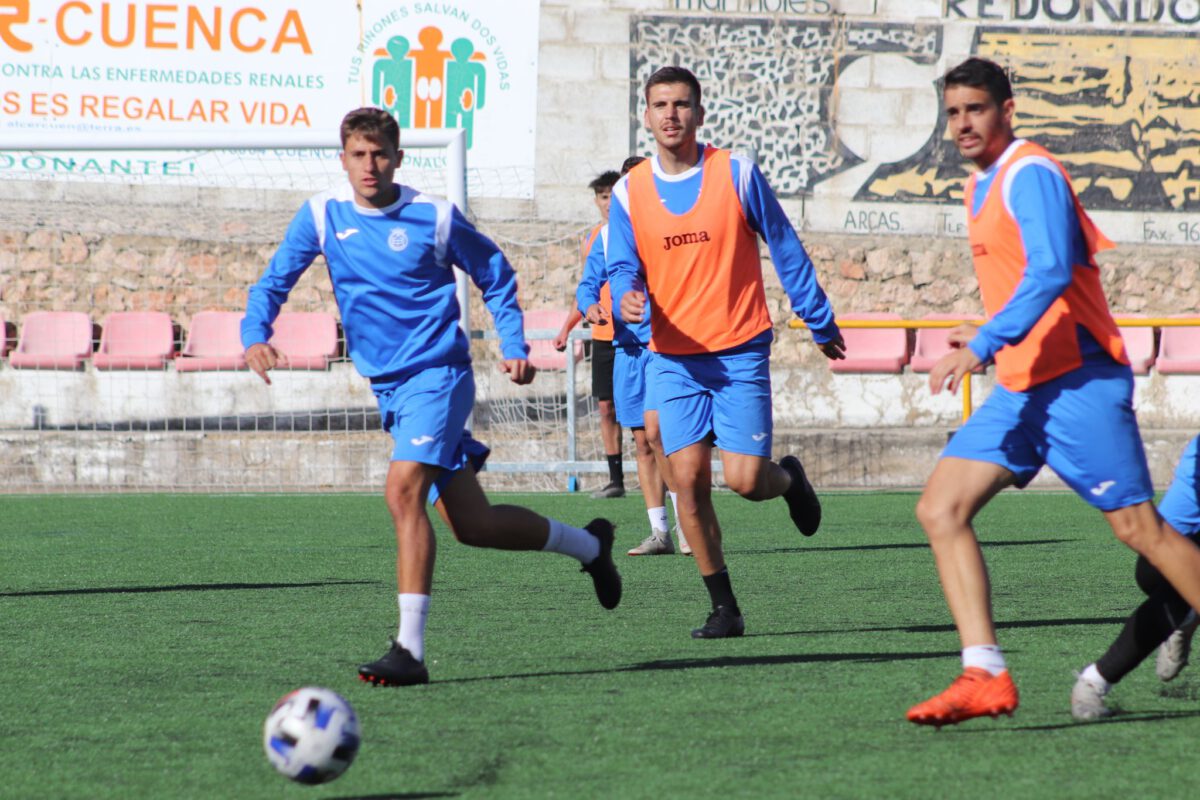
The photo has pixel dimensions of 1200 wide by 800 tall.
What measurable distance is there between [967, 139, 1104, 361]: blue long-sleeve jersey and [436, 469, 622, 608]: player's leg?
193 cm

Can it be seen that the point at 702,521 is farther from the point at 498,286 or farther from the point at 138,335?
the point at 138,335

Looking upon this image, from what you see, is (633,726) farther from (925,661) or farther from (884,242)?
(884,242)

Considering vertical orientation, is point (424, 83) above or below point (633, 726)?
above

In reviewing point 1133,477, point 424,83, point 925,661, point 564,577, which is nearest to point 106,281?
point 424,83

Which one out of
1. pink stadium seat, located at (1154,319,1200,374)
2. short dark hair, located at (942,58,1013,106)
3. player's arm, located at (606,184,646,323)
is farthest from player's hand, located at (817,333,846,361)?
pink stadium seat, located at (1154,319,1200,374)

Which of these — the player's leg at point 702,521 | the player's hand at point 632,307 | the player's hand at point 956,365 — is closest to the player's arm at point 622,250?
the player's hand at point 632,307

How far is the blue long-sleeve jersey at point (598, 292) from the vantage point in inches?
324

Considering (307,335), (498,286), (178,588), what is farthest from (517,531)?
(307,335)

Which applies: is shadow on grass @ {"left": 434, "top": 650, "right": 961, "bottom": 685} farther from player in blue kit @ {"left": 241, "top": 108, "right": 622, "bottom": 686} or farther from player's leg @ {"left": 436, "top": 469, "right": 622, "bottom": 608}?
player's leg @ {"left": 436, "top": 469, "right": 622, "bottom": 608}

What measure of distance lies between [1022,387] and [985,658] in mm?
665

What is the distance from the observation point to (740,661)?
536cm

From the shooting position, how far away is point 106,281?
17.6m

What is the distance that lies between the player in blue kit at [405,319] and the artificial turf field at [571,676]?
531 mm

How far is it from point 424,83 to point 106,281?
3.92 meters
